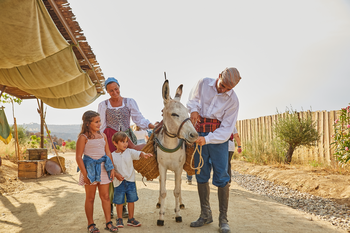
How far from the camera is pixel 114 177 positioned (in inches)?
148

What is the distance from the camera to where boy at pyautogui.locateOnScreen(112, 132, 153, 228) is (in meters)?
3.69

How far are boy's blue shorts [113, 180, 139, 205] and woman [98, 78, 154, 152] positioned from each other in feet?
2.02

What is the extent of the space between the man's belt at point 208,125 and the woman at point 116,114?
2.95 feet

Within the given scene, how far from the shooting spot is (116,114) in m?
4.13

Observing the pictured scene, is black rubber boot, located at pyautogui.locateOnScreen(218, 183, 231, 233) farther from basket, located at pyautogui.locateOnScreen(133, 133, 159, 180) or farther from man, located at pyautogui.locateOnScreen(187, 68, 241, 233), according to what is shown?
basket, located at pyautogui.locateOnScreen(133, 133, 159, 180)

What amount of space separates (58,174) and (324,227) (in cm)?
888

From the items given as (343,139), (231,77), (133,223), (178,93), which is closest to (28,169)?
(133,223)

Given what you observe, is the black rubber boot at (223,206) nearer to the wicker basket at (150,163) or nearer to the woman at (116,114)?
the wicker basket at (150,163)

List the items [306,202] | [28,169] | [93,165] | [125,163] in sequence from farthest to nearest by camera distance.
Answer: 1. [28,169]
2. [306,202]
3. [125,163]
4. [93,165]

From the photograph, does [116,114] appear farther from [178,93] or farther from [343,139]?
[343,139]

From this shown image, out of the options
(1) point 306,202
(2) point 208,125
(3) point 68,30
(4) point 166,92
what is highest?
(3) point 68,30

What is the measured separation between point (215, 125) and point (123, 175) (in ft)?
5.24

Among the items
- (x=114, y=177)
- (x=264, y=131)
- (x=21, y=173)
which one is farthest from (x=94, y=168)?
(x=264, y=131)

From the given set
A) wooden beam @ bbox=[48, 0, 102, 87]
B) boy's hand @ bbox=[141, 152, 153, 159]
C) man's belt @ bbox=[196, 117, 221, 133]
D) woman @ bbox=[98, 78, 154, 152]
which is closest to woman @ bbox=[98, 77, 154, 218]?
woman @ bbox=[98, 78, 154, 152]
